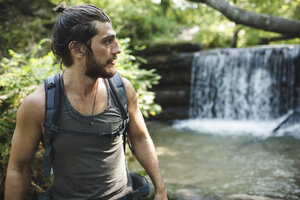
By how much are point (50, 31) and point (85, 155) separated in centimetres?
709

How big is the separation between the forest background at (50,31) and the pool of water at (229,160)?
1551 millimetres

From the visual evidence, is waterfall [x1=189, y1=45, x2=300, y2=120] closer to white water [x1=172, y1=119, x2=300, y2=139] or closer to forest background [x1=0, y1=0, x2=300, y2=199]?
white water [x1=172, y1=119, x2=300, y2=139]

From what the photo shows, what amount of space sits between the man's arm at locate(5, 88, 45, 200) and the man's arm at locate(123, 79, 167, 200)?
634 mm

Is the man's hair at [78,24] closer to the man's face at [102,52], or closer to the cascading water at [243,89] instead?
the man's face at [102,52]

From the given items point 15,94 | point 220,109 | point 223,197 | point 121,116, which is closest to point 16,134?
point 121,116

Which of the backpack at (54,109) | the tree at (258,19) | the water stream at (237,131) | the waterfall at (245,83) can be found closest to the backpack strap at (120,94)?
the backpack at (54,109)

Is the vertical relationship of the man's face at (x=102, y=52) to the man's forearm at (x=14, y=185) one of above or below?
above

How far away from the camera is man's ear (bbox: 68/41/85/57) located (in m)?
1.77

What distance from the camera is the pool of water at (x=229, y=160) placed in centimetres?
479

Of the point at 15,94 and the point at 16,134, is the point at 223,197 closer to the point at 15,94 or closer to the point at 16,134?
the point at 16,134

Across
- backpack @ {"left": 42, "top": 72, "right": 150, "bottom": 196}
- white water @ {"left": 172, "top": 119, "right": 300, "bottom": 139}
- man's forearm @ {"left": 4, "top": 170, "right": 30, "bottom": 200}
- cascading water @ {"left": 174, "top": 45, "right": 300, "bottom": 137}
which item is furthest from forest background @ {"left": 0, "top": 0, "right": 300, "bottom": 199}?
white water @ {"left": 172, "top": 119, "right": 300, "bottom": 139}

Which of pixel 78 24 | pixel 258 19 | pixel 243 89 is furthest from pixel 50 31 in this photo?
pixel 243 89

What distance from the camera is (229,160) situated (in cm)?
636

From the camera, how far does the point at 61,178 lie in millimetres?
1818
